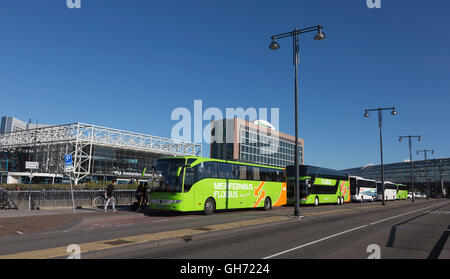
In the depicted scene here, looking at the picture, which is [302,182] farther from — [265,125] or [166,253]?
[265,125]

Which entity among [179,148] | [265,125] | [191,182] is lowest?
[191,182]

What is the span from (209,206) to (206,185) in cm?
136

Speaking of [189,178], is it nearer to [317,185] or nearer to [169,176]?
[169,176]

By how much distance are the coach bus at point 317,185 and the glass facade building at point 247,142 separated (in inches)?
1858

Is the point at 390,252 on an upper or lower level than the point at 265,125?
lower

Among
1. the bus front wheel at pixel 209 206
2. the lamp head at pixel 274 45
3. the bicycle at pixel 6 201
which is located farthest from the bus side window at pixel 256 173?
the bicycle at pixel 6 201

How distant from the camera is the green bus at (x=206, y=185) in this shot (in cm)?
1803

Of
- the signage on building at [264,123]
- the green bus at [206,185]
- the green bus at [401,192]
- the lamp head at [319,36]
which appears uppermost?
the signage on building at [264,123]

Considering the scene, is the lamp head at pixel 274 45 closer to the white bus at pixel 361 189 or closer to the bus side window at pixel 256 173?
the bus side window at pixel 256 173

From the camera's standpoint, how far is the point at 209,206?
1970 cm
